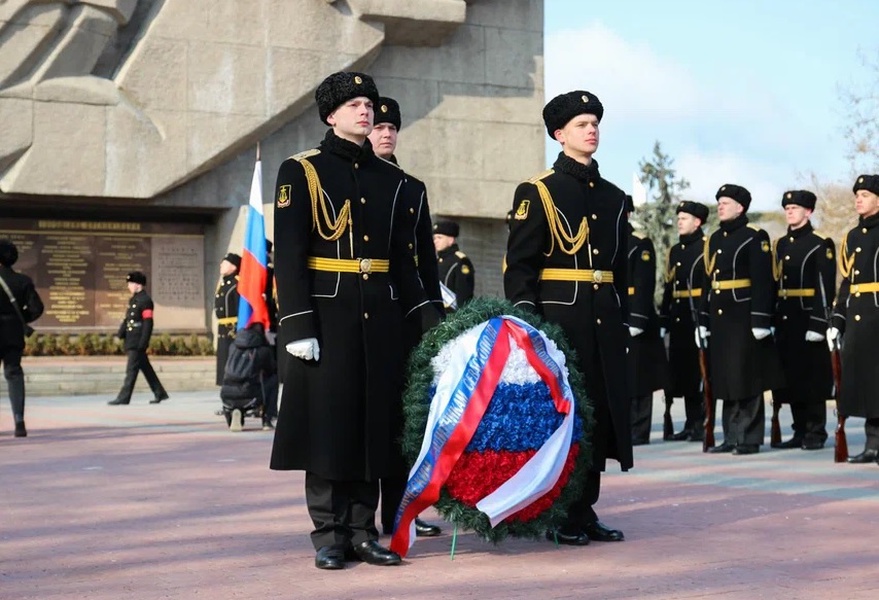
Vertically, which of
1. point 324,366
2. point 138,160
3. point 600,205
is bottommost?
point 324,366

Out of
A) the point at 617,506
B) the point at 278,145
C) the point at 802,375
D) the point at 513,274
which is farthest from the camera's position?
the point at 278,145

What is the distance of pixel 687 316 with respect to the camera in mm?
13297

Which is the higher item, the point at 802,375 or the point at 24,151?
the point at 24,151

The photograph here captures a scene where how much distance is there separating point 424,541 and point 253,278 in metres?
8.43

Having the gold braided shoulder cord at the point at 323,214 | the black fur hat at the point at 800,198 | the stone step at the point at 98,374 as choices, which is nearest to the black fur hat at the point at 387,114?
the gold braided shoulder cord at the point at 323,214

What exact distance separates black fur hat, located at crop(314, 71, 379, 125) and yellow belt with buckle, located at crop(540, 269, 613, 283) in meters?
1.28

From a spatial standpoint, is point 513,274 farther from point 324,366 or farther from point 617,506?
point 617,506

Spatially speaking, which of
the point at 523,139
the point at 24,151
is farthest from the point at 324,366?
the point at 523,139

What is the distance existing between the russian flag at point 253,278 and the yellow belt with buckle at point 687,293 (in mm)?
4004

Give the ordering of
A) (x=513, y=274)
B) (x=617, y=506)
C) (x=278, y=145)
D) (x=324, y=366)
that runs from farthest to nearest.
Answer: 1. (x=278, y=145)
2. (x=617, y=506)
3. (x=513, y=274)
4. (x=324, y=366)

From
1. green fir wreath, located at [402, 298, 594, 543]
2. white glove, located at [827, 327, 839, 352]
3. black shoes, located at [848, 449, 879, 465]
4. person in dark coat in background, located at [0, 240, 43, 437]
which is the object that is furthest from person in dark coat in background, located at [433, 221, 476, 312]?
green fir wreath, located at [402, 298, 594, 543]

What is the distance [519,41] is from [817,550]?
20620 millimetres

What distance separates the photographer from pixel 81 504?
26.9 feet

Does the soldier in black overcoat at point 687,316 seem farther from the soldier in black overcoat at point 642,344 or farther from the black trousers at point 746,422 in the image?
the black trousers at point 746,422
